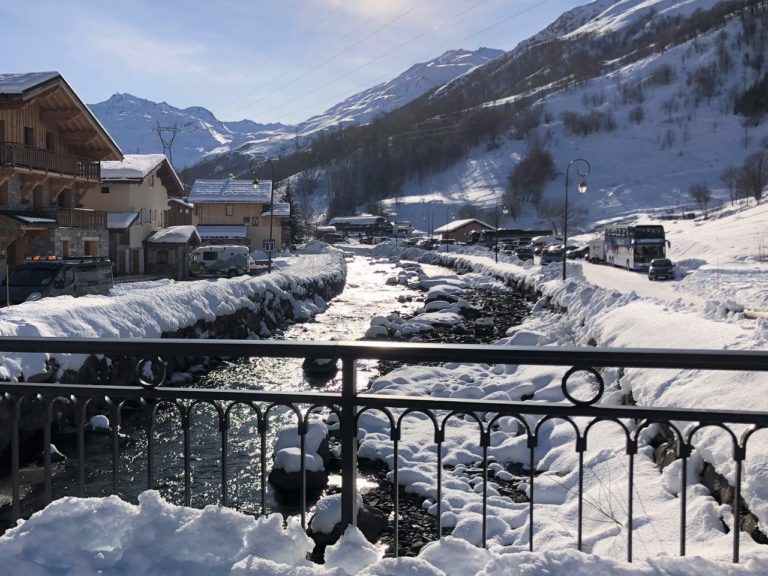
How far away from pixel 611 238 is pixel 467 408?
5716 cm

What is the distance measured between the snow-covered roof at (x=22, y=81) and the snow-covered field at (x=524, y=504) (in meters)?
13.2

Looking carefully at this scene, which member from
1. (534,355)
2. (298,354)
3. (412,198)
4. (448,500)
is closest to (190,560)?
(298,354)

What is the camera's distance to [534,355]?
3.48m

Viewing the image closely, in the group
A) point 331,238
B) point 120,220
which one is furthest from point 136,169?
point 331,238

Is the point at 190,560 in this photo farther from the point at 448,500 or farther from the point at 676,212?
the point at 676,212

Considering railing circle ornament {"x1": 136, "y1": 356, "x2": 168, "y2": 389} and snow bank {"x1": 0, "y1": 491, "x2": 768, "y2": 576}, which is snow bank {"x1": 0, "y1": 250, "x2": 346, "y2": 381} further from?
snow bank {"x1": 0, "y1": 491, "x2": 768, "y2": 576}

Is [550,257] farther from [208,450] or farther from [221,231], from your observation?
[208,450]

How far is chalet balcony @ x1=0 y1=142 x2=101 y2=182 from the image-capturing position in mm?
27875

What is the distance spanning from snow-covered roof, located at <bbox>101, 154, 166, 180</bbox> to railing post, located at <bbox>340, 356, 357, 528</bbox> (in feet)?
136

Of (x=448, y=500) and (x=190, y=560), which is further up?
(x=190, y=560)

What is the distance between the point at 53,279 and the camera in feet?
67.9

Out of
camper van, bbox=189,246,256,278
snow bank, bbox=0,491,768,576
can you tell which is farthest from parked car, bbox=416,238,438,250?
snow bank, bbox=0,491,768,576

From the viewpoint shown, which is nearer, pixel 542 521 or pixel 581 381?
pixel 542 521

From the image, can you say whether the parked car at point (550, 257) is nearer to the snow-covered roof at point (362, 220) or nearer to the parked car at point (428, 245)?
the parked car at point (428, 245)
